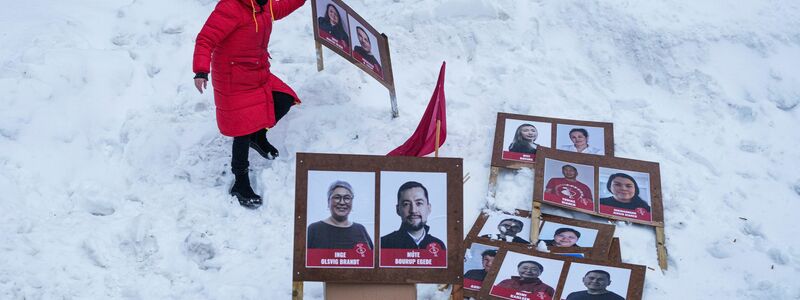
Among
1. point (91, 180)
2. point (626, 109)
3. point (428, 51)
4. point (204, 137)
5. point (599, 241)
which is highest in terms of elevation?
point (428, 51)

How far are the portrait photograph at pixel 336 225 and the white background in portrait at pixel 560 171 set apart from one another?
198 cm

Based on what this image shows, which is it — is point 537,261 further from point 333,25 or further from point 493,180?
point 333,25

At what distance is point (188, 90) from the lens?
666 cm

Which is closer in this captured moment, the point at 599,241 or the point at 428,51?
the point at 599,241

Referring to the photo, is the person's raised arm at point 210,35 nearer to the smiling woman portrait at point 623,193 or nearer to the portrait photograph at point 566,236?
the portrait photograph at point 566,236

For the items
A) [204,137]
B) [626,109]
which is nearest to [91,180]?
[204,137]

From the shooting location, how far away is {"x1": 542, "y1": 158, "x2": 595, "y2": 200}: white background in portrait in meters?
5.81

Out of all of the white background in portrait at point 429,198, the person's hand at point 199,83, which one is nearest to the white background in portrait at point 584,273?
the white background in portrait at point 429,198

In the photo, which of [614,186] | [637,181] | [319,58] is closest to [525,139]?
[614,186]

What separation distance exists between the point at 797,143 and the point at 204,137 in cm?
503

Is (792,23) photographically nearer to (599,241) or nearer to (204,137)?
(599,241)

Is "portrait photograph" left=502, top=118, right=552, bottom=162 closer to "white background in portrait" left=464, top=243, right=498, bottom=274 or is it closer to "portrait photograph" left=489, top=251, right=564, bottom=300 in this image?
"white background in portrait" left=464, top=243, right=498, bottom=274

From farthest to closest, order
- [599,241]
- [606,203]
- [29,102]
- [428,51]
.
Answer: [428,51]
[29,102]
[606,203]
[599,241]

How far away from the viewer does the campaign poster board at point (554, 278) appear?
190 inches
